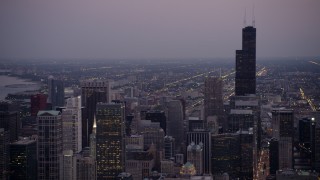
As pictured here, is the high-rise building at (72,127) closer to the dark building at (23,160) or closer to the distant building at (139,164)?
the dark building at (23,160)

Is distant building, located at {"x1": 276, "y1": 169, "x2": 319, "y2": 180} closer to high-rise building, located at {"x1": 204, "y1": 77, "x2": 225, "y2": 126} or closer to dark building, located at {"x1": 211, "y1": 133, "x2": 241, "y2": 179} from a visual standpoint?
dark building, located at {"x1": 211, "y1": 133, "x2": 241, "y2": 179}

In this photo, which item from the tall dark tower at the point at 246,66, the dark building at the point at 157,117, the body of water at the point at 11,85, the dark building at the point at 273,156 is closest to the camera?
the body of water at the point at 11,85

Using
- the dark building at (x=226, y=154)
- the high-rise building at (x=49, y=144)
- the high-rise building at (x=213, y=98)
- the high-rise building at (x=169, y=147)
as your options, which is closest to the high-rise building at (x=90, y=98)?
the high-rise building at (x=49, y=144)

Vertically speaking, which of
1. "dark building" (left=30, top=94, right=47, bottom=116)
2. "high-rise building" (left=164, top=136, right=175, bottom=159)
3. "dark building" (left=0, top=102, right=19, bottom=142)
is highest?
"dark building" (left=30, top=94, right=47, bottom=116)

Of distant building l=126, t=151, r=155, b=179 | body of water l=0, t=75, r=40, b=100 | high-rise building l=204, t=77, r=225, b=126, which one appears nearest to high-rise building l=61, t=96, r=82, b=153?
distant building l=126, t=151, r=155, b=179

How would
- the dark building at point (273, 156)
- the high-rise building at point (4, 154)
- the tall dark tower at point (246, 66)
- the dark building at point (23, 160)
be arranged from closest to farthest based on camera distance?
the high-rise building at point (4, 154)
the dark building at point (23, 160)
the dark building at point (273, 156)
the tall dark tower at point (246, 66)
